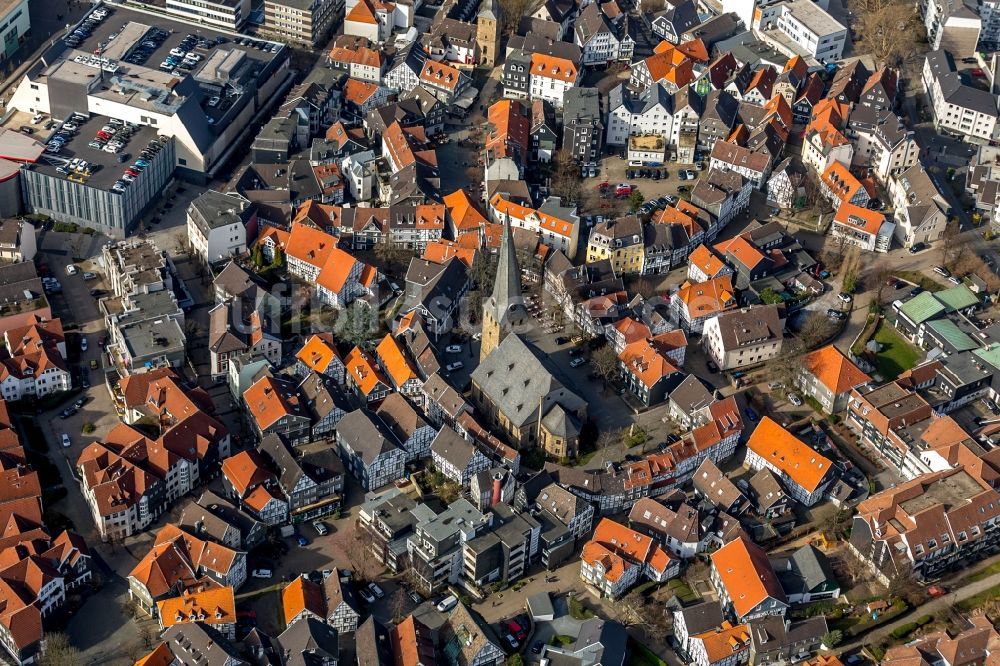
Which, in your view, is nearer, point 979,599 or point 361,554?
point 979,599

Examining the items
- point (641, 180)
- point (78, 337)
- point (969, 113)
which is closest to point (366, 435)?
point (78, 337)

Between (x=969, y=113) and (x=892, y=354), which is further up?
(x=969, y=113)

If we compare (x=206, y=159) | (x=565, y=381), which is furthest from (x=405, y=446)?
(x=206, y=159)

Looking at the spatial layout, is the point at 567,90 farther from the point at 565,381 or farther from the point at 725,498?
the point at 725,498

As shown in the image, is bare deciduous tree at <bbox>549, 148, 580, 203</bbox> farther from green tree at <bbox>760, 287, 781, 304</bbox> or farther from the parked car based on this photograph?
the parked car

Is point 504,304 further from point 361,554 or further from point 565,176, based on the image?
point 565,176

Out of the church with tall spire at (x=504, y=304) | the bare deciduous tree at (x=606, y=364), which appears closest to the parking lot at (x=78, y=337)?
the church with tall spire at (x=504, y=304)

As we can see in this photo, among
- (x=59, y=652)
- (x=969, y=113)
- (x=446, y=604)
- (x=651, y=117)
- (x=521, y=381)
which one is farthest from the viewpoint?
(x=969, y=113)

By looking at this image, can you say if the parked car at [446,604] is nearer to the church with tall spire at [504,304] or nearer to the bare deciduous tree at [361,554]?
the bare deciduous tree at [361,554]
